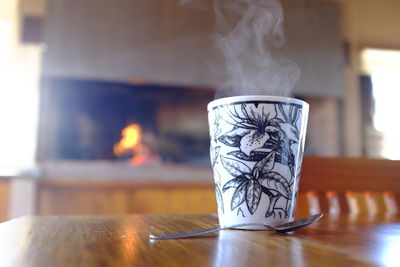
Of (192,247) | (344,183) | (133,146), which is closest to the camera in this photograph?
(192,247)

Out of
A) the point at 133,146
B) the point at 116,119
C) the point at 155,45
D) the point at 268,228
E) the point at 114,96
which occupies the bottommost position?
the point at 268,228

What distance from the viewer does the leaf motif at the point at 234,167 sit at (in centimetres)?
35

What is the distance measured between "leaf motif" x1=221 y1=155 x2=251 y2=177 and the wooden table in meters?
0.05

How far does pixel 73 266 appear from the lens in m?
0.20

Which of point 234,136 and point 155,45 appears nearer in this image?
point 234,136

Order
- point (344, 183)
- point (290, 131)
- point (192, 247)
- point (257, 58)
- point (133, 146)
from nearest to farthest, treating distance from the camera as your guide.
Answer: point (192, 247) < point (290, 131) < point (257, 58) < point (344, 183) < point (133, 146)

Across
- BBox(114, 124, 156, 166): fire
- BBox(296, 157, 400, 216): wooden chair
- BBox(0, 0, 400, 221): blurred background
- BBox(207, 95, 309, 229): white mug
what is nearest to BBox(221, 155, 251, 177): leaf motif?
BBox(207, 95, 309, 229): white mug

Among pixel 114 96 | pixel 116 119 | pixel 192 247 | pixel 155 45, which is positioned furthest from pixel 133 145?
pixel 192 247

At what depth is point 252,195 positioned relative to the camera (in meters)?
0.35

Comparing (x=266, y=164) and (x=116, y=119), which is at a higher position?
(x=116, y=119)

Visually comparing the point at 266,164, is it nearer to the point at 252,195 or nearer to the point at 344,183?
the point at 252,195

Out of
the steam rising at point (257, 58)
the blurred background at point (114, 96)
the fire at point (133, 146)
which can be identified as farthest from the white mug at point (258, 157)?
the fire at point (133, 146)

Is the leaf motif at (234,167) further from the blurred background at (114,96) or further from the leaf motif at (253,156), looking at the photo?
the blurred background at (114,96)

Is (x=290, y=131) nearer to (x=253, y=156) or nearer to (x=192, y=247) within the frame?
(x=253, y=156)
